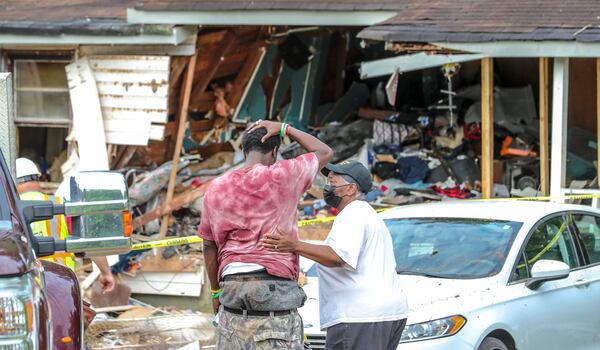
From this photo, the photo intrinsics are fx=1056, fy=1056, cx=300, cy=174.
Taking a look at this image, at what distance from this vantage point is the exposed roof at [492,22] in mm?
10695

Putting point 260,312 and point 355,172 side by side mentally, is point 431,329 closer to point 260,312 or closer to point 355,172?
point 355,172

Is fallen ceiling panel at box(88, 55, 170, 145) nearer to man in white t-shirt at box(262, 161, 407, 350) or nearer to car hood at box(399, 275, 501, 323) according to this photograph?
car hood at box(399, 275, 501, 323)

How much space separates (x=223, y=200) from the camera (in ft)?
16.9

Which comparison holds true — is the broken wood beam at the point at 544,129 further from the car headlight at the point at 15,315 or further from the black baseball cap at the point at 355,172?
the car headlight at the point at 15,315

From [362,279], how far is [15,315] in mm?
2441

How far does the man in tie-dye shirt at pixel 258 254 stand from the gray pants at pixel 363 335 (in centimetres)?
64

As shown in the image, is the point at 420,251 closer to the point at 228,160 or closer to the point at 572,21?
the point at 572,21

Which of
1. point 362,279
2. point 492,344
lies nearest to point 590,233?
point 492,344

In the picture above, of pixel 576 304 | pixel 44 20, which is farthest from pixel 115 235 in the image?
pixel 44 20

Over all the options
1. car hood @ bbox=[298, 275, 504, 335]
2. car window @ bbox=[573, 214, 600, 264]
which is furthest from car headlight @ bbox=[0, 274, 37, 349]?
car window @ bbox=[573, 214, 600, 264]

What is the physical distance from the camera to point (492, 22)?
11.3 m

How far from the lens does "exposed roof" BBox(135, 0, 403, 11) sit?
12047 millimetres

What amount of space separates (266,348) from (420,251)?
282 cm

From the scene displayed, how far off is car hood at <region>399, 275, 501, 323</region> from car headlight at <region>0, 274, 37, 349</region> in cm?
334
